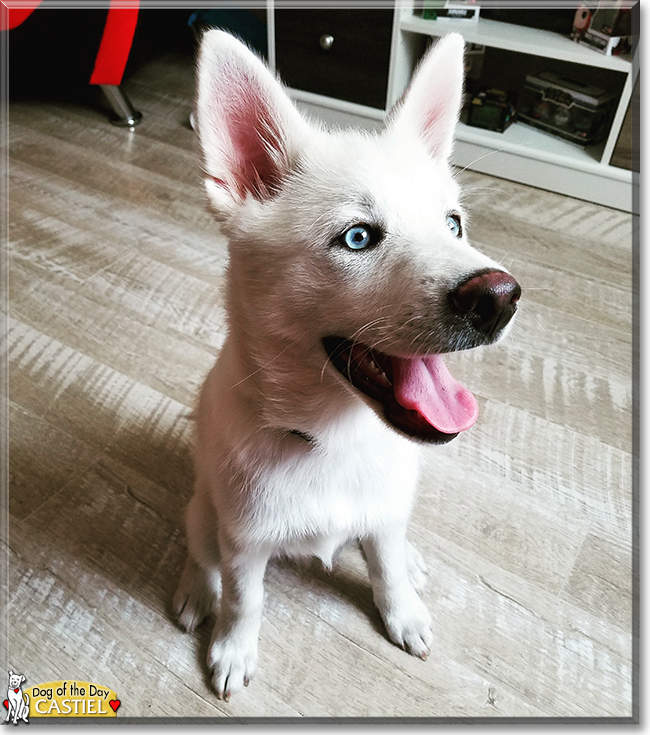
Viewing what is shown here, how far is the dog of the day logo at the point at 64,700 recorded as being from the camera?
105cm

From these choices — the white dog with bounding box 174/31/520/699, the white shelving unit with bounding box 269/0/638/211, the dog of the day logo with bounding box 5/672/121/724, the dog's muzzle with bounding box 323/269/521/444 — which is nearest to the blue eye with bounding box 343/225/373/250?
the white dog with bounding box 174/31/520/699

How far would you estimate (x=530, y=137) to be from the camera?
236 cm

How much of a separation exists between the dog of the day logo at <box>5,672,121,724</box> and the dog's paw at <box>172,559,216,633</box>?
168mm

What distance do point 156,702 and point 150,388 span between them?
0.77 meters

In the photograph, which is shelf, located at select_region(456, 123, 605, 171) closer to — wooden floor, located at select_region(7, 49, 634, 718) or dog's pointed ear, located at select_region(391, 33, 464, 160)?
wooden floor, located at select_region(7, 49, 634, 718)

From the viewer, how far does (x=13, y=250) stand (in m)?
2.05

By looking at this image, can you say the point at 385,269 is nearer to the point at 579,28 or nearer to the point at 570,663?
the point at 570,663

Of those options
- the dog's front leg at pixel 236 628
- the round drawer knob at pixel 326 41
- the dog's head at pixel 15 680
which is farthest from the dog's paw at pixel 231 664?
the round drawer knob at pixel 326 41

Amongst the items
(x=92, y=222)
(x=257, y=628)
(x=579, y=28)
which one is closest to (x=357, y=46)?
(x=579, y=28)

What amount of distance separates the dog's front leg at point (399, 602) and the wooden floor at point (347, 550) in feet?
0.11

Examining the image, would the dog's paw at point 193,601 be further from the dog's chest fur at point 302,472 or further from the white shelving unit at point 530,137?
the white shelving unit at point 530,137

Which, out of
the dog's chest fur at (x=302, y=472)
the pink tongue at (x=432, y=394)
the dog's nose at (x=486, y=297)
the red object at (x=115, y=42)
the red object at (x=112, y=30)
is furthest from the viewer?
the red object at (x=115, y=42)

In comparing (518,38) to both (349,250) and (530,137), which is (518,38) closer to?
(530,137)

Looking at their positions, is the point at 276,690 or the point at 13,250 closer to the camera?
the point at 276,690
